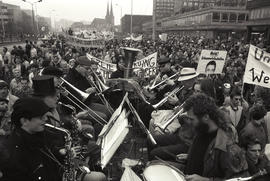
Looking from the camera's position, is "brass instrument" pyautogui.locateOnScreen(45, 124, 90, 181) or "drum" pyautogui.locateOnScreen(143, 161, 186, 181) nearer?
"drum" pyautogui.locateOnScreen(143, 161, 186, 181)

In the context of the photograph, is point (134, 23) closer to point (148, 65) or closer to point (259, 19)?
point (259, 19)

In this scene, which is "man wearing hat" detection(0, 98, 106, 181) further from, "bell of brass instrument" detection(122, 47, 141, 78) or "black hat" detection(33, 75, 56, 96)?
"bell of brass instrument" detection(122, 47, 141, 78)

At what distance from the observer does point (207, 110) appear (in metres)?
3.19

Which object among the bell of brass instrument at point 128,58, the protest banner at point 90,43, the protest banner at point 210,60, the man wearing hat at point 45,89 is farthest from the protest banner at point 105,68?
the protest banner at point 90,43

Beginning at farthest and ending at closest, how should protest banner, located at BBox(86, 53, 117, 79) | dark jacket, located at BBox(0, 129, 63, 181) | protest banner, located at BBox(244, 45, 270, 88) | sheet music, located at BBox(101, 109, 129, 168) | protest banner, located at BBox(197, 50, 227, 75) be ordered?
protest banner, located at BBox(86, 53, 117, 79), protest banner, located at BBox(197, 50, 227, 75), protest banner, located at BBox(244, 45, 270, 88), sheet music, located at BBox(101, 109, 129, 168), dark jacket, located at BBox(0, 129, 63, 181)

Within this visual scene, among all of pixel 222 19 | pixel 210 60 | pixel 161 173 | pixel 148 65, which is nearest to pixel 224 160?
pixel 161 173

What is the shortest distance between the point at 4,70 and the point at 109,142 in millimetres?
12548

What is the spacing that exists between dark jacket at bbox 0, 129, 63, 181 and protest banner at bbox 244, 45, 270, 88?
187 inches

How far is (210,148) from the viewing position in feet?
10.1

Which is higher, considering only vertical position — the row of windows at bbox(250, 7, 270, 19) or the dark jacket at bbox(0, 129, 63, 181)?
the row of windows at bbox(250, 7, 270, 19)

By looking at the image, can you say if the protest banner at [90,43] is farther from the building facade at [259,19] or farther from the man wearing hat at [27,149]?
the building facade at [259,19]

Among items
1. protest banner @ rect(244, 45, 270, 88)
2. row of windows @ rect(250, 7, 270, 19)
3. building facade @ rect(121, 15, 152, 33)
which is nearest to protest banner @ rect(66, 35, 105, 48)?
protest banner @ rect(244, 45, 270, 88)

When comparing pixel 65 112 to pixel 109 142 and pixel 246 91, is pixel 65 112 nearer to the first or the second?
pixel 109 142

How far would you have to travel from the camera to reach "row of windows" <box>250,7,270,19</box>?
3729 centimetres
